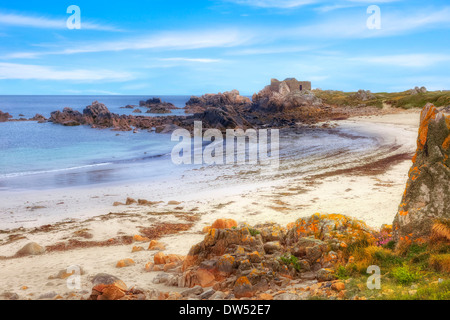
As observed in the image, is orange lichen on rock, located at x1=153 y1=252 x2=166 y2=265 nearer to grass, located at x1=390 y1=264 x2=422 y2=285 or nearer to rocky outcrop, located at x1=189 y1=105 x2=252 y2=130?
grass, located at x1=390 y1=264 x2=422 y2=285

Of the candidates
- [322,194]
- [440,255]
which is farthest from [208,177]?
[440,255]

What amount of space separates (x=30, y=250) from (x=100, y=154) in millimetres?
29753

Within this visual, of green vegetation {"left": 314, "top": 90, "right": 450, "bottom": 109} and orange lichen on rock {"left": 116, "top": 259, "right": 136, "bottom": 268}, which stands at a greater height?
green vegetation {"left": 314, "top": 90, "right": 450, "bottom": 109}

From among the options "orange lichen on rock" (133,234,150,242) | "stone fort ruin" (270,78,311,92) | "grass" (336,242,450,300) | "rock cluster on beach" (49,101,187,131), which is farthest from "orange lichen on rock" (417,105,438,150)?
"stone fort ruin" (270,78,311,92)

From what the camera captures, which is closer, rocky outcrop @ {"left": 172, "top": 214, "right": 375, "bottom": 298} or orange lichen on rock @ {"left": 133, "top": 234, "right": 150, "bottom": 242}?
rocky outcrop @ {"left": 172, "top": 214, "right": 375, "bottom": 298}

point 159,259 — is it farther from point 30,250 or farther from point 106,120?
point 106,120

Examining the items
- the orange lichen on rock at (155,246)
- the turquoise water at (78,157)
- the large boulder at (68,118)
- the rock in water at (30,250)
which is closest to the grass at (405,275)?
the orange lichen on rock at (155,246)

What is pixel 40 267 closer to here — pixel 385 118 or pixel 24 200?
pixel 24 200

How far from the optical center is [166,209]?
17.8 metres

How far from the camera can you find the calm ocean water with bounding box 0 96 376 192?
2722cm

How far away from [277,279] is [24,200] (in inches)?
694

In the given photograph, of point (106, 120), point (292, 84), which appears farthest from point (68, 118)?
point (292, 84)

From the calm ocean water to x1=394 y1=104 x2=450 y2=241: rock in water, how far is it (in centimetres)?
1820

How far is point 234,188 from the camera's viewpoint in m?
21.8
